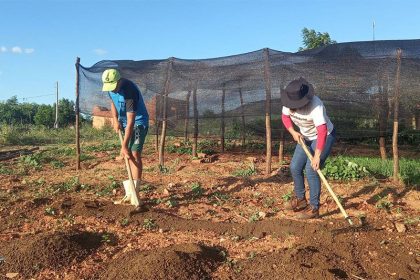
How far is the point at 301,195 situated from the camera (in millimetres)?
4723

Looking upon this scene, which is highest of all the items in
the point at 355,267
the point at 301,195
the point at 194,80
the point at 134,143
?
the point at 194,80

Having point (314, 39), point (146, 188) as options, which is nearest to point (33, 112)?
point (314, 39)

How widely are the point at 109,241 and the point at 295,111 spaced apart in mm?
2125

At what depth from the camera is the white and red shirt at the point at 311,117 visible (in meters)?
4.11

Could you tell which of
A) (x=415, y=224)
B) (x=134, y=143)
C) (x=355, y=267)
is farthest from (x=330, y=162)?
(x=355, y=267)

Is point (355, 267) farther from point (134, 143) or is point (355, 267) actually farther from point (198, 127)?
point (198, 127)

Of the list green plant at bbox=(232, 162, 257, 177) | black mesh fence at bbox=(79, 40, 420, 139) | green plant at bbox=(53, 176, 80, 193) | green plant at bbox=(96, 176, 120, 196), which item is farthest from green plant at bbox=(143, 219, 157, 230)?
black mesh fence at bbox=(79, 40, 420, 139)

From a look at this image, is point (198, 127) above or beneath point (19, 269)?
above

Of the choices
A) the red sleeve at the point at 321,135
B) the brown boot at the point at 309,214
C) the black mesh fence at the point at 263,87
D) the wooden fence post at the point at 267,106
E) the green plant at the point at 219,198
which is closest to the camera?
the red sleeve at the point at 321,135

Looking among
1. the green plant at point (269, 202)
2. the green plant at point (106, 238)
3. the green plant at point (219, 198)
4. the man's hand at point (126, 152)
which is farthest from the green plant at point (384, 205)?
the green plant at point (106, 238)

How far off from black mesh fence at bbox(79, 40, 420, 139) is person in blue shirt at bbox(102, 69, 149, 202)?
2651 mm

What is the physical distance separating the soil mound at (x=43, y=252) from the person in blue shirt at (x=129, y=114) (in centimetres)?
144

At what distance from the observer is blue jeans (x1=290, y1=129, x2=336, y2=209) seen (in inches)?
171

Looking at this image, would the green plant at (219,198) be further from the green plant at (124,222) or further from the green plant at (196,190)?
the green plant at (124,222)
